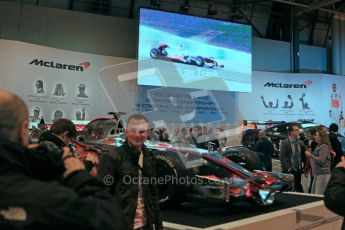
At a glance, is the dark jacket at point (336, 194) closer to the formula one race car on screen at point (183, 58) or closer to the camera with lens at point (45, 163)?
the camera with lens at point (45, 163)

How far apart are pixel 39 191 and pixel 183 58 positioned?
12.3 meters

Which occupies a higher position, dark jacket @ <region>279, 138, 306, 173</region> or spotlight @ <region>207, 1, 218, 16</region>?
spotlight @ <region>207, 1, 218, 16</region>

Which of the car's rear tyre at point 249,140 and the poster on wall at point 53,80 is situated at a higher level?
the poster on wall at point 53,80

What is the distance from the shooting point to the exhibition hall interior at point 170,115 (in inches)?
48.8

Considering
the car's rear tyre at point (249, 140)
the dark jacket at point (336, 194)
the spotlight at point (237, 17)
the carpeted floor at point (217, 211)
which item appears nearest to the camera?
the dark jacket at point (336, 194)

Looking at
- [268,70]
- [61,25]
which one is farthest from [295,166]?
[268,70]

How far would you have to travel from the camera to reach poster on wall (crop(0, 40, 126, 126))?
11.1 m

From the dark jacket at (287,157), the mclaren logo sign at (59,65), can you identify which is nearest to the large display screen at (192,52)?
the mclaren logo sign at (59,65)

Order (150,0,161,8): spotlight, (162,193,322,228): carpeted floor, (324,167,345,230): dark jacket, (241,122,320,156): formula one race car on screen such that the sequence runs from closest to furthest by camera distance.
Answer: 1. (324,167,345,230): dark jacket
2. (162,193,322,228): carpeted floor
3. (241,122,320,156): formula one race car on screen
4. (150,0,161,8): spotlight

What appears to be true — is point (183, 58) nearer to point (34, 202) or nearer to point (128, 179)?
point (128, 179)

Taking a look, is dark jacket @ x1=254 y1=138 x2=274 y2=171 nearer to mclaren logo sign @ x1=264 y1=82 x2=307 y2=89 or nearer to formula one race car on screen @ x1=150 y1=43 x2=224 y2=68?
formula one race car on screen @ x1=150 y1=43 x2=224 y2=68

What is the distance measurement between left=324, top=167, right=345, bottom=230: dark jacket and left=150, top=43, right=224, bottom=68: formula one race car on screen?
1073 centimetres

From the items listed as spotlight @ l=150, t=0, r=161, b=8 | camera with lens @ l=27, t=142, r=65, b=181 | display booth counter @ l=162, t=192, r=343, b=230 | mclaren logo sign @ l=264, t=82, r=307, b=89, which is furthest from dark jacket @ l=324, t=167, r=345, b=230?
mclaren logo sign @ l=264, t=82, r=307, b=89

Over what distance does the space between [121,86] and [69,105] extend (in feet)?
6.68
